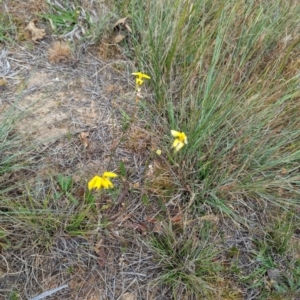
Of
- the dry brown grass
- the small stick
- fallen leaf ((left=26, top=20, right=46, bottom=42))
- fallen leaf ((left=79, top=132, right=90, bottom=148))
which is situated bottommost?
the small stick

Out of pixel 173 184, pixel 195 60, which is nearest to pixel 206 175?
pixel 173 184

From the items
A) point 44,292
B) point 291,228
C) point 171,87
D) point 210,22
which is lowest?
point 44,292

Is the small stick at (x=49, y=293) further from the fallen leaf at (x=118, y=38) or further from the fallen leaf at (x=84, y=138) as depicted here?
the fallen leaf at (x=118, y=38)

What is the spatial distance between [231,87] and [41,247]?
3.55ft

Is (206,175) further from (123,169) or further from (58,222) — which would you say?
(58,222)

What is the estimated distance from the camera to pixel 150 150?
1.82 metres

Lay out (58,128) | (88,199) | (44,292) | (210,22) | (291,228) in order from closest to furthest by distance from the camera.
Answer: (44,292) → (88,199) → (291,228) → (58,128) → (210,22)

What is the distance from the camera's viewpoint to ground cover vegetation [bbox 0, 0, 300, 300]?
1526mm

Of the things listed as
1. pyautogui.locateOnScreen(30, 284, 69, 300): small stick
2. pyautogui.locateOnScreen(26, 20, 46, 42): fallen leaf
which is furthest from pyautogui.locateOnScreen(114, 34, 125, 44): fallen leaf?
pyautogui.locateOnScreen(30, 284, 69, 300): small stick

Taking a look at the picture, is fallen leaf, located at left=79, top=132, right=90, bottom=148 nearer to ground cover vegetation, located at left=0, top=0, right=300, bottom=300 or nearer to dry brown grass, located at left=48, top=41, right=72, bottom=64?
ground cover vegetation, located at left=0, top=0, right=300, bottom=300

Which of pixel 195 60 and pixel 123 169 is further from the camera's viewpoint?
pixel 195 60

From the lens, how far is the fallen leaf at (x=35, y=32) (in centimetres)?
212

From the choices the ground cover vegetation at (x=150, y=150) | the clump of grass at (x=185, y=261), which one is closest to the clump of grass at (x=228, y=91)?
the ground cover vegetation at (x=150, y=150)

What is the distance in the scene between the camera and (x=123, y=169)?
5.53 ft
